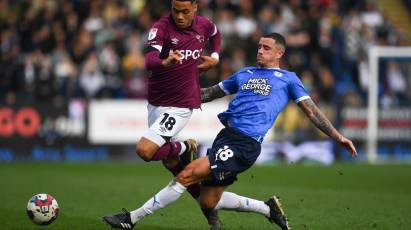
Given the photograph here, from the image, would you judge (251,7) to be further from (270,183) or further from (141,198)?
(141,198)

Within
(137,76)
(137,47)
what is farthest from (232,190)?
(137,47)

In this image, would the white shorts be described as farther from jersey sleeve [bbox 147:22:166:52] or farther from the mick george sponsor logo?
the mick george sponsor logo

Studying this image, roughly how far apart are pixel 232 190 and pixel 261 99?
4.99 meters

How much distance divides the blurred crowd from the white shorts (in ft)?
34.7

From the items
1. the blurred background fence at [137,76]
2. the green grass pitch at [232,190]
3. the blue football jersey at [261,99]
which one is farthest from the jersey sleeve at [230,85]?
the blurred background fence at [137,76]

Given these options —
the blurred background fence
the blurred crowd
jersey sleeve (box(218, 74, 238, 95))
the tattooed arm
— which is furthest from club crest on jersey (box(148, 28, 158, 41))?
the blurred crowd

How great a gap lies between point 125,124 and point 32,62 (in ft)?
8.63

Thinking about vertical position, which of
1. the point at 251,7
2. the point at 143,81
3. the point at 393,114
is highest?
the point at 251,7

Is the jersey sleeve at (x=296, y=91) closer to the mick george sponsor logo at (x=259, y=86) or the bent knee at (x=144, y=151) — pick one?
the mick george sponsor logo at (x=259, y=86)

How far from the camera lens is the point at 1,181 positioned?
48.0 ft

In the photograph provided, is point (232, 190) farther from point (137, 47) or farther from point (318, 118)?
point (137, 47)

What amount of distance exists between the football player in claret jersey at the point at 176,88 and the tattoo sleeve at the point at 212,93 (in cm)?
7

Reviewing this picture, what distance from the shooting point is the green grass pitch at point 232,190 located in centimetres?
960

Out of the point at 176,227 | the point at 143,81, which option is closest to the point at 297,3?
the point at 143,81
